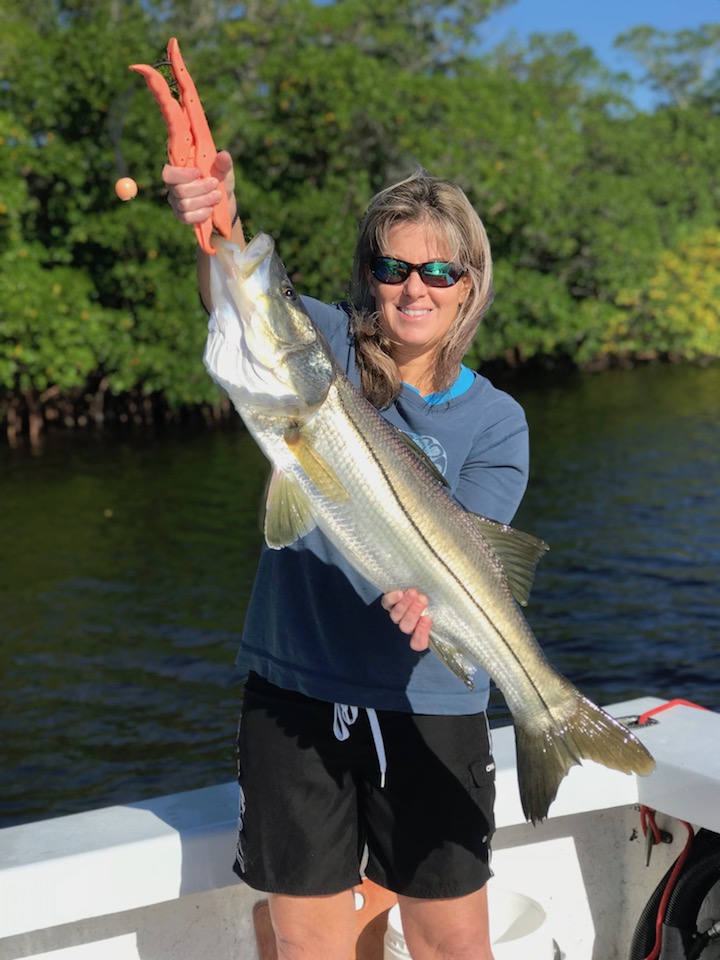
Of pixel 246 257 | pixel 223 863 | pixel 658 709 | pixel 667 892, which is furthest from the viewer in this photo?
pixel 658 709

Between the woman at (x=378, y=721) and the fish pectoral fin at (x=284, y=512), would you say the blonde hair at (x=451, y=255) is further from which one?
the fish pectoral fin at (x=284, y=512)

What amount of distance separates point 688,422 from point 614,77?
2755 centimetres

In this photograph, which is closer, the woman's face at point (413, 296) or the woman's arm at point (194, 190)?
the woman's arm at point (194, 190)

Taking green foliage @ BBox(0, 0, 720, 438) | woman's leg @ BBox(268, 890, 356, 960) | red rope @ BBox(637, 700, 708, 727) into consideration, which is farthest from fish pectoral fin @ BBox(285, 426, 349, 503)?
green foliage @ BBox(0, 0, 720, 438)

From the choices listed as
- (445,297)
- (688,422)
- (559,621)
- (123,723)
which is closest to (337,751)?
(445,297)

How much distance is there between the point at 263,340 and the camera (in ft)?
8.65

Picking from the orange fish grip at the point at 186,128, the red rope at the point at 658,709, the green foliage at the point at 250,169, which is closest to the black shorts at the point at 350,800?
the orange fish grip at the point at 186,128

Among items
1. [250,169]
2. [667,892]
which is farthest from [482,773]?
[250,169]

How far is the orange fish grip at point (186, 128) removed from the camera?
8.41ft

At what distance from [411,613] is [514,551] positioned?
40cm

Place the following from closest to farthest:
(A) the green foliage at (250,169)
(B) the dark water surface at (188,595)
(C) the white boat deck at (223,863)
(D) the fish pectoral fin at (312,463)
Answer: (D) the fish pectoral fin at (312,463)
(C) the white boat deck at (223,863)
(B) the dark water surface at (188,595)
(A) the green foliage at (250,169)

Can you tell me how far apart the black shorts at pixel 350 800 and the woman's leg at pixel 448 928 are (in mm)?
42

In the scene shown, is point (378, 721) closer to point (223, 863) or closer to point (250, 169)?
point (223, 863)

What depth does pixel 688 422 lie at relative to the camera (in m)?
25.9
